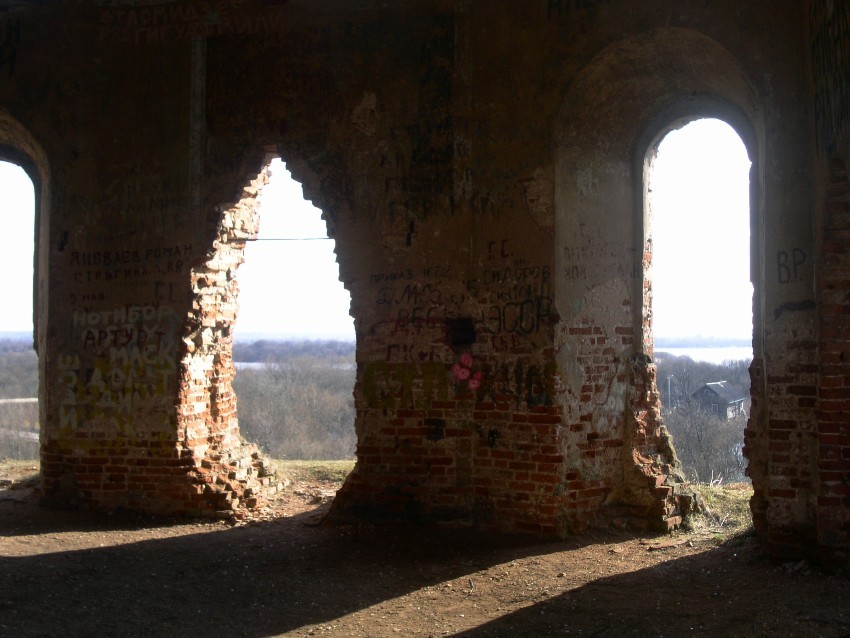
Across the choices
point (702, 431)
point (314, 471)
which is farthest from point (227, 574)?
point (702, 431)

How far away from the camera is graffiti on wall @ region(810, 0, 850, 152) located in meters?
A: 4.59

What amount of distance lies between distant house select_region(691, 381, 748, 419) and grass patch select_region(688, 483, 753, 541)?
12859 mm

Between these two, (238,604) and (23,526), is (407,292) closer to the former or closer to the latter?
(238,604)

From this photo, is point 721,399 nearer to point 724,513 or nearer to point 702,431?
point 702,431

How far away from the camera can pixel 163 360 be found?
7492mm

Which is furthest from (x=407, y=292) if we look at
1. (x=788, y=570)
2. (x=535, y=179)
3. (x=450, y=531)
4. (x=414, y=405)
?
(x=788, y=570)

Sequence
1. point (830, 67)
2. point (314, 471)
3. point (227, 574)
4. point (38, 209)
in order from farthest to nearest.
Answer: point (314, 471)
point (38, 209)
point (227, 574)
point (830, 67)

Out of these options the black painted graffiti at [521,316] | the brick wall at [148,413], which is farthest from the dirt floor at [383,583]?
the black painted graffiti at [521,316]

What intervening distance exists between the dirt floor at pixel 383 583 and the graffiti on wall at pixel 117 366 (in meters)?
0.94

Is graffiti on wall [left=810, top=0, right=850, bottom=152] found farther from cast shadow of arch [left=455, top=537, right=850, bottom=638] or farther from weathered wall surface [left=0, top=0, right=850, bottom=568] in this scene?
cast shadow of arch [left=455, top=537, right=850, bottom=638]

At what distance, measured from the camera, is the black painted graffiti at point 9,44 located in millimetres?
7777

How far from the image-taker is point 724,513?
739cm

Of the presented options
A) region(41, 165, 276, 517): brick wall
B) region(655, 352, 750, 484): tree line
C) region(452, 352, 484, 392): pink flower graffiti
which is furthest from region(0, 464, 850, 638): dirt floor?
region(655, 352, 750, 484): tree line

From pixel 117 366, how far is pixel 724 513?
558 cm
